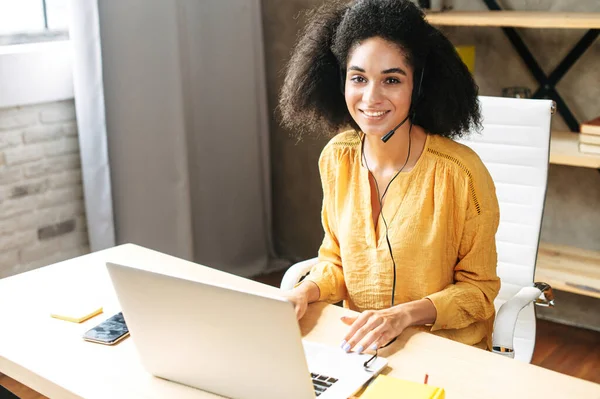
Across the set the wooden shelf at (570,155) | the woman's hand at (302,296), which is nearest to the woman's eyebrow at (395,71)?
Answer: the woman's hand at (302,296)

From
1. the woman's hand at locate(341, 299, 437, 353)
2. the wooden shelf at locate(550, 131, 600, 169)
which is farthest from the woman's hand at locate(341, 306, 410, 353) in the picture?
the wooden shelf at locate(550, 131, 600, 169)

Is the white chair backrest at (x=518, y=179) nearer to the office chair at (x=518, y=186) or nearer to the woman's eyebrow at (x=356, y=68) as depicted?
the office chair at (x=518, y=186)

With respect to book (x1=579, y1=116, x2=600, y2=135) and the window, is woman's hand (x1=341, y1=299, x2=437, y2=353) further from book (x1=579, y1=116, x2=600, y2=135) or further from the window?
the window

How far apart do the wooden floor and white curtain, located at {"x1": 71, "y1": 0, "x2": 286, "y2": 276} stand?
620mm

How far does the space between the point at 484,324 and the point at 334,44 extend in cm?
66

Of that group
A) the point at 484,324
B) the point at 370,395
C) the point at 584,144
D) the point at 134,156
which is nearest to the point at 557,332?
the point at 584,144

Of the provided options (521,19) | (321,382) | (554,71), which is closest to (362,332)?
(321,382)

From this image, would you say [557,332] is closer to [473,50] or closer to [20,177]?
[473,50]

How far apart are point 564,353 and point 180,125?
62.2 inches

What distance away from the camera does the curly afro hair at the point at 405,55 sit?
1589mm

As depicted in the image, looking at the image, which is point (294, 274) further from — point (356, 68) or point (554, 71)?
point (554, 71)

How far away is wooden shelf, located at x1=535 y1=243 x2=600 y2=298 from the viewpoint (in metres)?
2.50

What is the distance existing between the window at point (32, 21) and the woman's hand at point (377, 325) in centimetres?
176

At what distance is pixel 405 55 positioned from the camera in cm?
158
